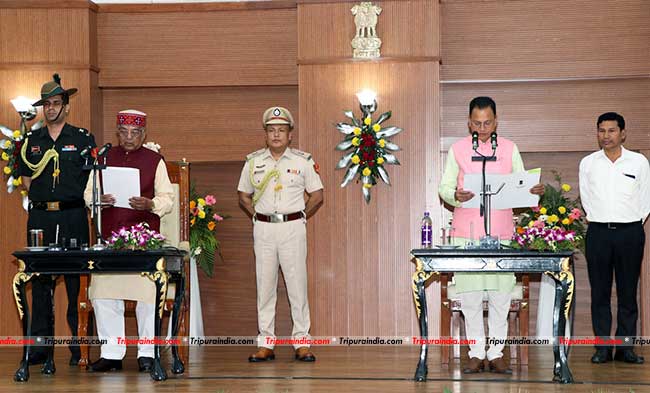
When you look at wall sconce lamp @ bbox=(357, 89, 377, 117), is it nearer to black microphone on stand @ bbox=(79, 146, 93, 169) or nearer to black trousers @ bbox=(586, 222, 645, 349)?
black trousers @ bbox=(586, 222, 645, 349)

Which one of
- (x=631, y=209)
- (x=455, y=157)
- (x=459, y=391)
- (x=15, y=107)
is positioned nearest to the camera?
(x=459, y=391)

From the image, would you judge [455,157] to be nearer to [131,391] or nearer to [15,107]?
[131,391]

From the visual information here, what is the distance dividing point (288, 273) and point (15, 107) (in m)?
3.06

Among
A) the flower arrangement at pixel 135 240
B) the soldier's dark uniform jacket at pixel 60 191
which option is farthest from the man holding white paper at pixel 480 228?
the soldier's dark uniform jacket at pixel 60 191

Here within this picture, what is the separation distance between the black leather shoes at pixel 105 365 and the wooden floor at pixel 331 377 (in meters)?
0.08

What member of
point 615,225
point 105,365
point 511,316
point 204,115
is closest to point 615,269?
point 615,225

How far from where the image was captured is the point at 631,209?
7.35 metres

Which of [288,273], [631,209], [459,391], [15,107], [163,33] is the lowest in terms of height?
[459,391]

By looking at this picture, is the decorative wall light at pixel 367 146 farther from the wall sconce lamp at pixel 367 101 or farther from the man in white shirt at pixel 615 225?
the man in white shirt at pixel 615 225

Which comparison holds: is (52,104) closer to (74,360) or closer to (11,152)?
(11,152)

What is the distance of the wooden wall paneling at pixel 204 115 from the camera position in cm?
929

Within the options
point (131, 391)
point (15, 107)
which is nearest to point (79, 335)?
point (131, 391)

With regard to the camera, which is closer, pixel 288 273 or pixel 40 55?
pixel 288 273

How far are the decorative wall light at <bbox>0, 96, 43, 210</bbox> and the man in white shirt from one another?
460cm
